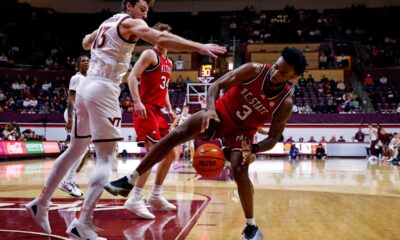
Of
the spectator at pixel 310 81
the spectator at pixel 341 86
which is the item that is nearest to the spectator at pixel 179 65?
the spectator at pixel 310 81

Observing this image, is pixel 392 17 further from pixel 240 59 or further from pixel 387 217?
pixel 387 217

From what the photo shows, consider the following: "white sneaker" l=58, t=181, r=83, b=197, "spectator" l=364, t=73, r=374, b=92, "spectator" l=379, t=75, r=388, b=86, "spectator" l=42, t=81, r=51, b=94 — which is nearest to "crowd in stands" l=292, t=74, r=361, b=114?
"spectator" l=364, t=73, r=374, b=92

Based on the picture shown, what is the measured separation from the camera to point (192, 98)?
927 inches

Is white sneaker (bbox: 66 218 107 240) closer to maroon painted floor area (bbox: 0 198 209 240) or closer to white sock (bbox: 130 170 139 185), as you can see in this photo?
maroon painted floor area (bbox: 0 198 209 240)

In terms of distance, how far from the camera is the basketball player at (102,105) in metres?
3.62

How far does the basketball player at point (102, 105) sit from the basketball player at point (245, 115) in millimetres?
348

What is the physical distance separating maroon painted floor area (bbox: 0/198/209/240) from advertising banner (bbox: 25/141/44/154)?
43.6 feet

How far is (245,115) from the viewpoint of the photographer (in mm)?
4246

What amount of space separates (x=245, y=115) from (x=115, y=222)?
180cm

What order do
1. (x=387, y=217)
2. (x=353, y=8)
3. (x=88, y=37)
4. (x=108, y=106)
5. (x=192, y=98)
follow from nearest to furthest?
(x=108, y=106) → (x=88, y=37) → (x=387, y=217) → (x=192, y=98) → (x=353, y=8)

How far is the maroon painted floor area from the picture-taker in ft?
13.3

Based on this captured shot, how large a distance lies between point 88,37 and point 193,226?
2.17 metres

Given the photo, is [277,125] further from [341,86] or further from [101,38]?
[341,86]

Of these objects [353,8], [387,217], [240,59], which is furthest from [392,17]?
[387,217]
